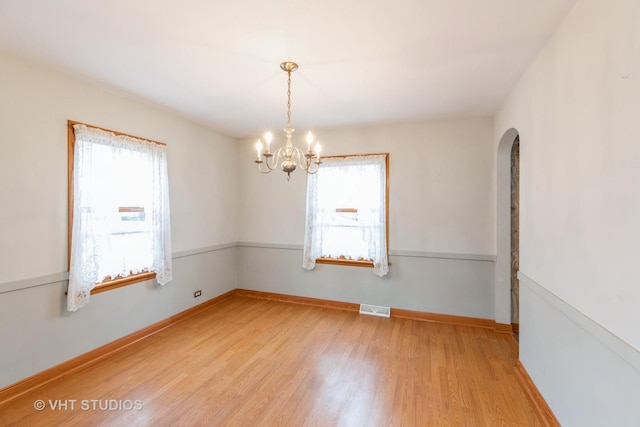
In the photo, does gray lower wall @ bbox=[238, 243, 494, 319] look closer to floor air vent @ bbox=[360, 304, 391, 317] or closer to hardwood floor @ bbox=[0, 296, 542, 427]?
floor air vent @ bbox=[360, 304, 391, 317]

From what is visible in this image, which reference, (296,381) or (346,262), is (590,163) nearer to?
(296,381)

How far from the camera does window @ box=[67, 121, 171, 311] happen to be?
2537mm

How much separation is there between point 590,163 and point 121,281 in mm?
3871

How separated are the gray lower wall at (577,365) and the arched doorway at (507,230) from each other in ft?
3.46

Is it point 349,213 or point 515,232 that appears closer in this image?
point 515,232

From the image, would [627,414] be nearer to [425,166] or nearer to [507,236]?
[507,236]

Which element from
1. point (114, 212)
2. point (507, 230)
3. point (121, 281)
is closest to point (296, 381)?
point (121, 281)

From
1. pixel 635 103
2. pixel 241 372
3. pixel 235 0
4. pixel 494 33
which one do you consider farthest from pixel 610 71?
pixel 241 372

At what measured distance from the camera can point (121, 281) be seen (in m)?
2.95

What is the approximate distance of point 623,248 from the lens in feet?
4.03

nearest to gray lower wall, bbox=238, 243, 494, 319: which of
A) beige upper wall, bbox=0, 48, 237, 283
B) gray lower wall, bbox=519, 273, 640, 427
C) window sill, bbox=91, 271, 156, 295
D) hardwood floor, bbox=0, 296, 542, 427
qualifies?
hardwood floor, bbox=0, 296, 542, 427

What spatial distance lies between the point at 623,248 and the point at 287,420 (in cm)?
211

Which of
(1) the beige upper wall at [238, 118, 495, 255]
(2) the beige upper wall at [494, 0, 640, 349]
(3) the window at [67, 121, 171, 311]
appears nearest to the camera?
(2) the beige upper wall at [494, 0, 640, 349]

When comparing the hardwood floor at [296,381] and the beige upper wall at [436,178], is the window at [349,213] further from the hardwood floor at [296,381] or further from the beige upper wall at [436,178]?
the hardwood floor at [296,381]
